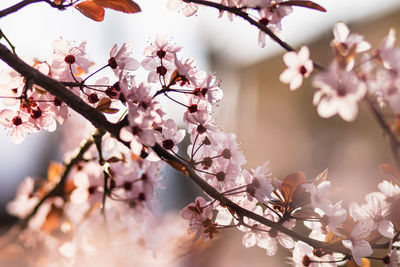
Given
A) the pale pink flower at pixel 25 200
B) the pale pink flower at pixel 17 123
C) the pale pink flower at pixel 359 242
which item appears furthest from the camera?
the pale pink flower at pixel 25 200

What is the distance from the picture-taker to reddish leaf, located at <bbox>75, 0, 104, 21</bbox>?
751mm

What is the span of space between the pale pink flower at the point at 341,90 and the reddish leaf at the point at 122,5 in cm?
34

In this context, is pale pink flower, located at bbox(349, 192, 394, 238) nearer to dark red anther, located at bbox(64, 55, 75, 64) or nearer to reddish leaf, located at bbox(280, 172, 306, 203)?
reddish leaf, located at bbox(280, 172, 306, 203)

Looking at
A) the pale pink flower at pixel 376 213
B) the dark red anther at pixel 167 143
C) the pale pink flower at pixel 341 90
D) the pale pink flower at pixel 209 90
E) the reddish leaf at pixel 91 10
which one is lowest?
the pale pink flower at pixel 376 213

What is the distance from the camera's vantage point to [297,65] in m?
0.64

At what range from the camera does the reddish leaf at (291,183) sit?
72 cm

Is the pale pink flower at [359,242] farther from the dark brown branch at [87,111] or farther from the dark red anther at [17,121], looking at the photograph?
the dark red anther at [17,121]

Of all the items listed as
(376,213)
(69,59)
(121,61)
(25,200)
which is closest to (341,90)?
(376,213)

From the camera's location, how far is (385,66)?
603 mm

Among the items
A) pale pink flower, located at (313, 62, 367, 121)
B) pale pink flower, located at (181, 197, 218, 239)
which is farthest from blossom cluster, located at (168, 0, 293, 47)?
pale pink flower, located at (181, 197, 218, 239)

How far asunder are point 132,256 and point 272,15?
1243mm

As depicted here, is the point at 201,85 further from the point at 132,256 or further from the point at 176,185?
the point at 176,185

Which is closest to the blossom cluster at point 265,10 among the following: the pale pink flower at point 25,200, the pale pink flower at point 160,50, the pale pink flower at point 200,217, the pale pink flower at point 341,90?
the pale pink flower at point 160,50

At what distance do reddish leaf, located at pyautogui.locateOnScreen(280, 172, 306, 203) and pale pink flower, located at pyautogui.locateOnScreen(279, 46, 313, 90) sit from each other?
0.54 ft
